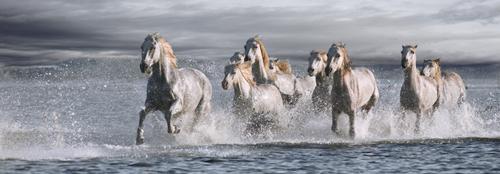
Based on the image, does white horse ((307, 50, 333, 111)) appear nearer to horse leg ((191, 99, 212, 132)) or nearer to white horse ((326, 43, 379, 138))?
white horse ((326, 43, 379, 138))

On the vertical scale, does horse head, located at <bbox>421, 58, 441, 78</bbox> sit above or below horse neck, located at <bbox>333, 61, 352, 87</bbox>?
above

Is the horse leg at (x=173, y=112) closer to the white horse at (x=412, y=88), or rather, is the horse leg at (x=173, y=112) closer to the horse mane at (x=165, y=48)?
the horse mane at (x=165, y=48)

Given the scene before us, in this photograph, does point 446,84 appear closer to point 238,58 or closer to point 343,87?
point 343,87

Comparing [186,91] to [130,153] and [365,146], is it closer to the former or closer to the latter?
[130,153]

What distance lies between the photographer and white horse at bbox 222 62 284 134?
18.6 meters

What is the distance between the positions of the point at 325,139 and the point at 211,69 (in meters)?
4.26

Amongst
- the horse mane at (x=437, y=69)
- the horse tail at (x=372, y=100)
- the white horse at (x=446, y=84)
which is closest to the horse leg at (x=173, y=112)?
the horse tail at (x=372, y=100)

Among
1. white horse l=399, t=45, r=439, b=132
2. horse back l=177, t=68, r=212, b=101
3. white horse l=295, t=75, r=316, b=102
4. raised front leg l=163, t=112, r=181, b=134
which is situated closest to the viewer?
raised front leg l=163, t=112, r=181, b=134

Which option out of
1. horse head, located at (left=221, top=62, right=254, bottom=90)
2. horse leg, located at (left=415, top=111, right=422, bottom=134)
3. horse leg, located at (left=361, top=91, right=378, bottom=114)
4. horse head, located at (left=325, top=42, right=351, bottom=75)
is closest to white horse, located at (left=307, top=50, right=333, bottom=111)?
horse head, located at (left=325, top=42, right=351, bottom=75)

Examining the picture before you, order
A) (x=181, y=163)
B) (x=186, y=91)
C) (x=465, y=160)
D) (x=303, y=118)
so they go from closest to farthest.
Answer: (x=181, y=163)
(x=465, y=160)
(x=186, y=91)
(x=303, y=118)

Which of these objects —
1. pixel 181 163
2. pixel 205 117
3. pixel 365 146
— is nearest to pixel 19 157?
pixel 181 163

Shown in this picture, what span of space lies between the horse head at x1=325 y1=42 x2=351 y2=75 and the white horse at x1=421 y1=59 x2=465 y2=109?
4602 millimetres

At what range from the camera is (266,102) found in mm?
19125

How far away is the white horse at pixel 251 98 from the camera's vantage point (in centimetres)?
1856
